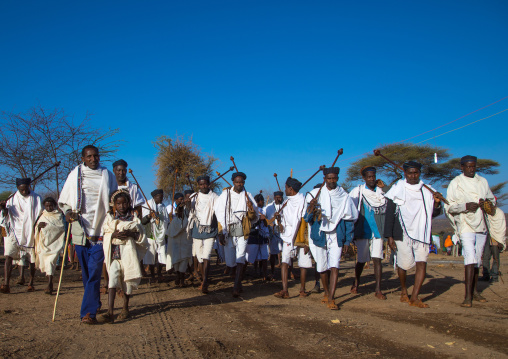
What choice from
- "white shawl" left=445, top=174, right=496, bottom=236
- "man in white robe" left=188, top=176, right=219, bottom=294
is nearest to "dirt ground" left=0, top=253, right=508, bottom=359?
"man in white robe" left=188, top=176, right=219, bottom=294

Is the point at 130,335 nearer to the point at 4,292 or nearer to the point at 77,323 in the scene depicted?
the point at 77,323

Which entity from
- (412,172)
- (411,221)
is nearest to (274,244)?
(411,221)

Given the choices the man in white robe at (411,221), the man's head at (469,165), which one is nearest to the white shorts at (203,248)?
the man in white robe at (411,221)

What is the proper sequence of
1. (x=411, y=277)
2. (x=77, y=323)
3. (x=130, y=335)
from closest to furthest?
1. (x=130, y=335)
2. (x=77, y=323)
3. (x=411, y=277)

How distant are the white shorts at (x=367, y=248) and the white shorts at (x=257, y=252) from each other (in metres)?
2.93

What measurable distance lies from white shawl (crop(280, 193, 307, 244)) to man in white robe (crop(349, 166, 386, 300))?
3.64 feet

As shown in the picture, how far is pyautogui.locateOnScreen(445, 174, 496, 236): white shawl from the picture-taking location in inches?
273

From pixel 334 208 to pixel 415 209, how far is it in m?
1.36

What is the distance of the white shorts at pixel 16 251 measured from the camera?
8953 millimetres

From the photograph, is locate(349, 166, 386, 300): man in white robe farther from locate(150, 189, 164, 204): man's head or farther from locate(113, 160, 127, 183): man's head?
locate(150, 189, 164, 204): man's head

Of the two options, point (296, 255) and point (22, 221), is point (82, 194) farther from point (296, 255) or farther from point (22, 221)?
point (22, 221)

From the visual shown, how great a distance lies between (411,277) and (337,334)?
6015 mm

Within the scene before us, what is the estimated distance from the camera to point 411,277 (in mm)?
10391

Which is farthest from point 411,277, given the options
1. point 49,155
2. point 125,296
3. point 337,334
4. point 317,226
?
point 49,155
